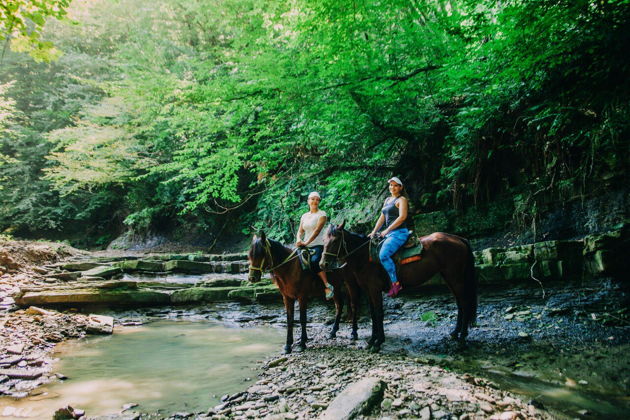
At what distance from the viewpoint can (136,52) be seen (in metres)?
17.5

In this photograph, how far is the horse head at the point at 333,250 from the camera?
4.94m

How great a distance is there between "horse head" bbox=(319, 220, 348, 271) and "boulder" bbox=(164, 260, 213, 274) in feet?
27.5

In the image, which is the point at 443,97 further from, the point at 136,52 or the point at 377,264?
the point at 136,52

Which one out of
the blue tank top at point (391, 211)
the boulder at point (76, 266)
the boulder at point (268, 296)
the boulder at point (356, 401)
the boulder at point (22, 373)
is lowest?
the boulder at point (22, 373)

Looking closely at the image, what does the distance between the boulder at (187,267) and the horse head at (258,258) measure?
770 centimetres

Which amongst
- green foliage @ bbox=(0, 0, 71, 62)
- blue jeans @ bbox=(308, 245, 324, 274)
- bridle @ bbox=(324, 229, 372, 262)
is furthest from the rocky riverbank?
green foliage @ bbox=(0, 0, 71, 62)

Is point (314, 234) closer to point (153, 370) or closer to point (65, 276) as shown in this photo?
point (153, 370)

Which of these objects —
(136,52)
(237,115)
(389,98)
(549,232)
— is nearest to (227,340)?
(237,115)

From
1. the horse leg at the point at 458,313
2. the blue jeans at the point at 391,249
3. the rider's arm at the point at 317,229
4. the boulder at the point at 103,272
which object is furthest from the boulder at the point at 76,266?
the horse leg at the point at 458,313

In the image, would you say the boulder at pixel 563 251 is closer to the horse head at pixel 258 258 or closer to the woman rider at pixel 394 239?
the woman rider at pixel 394 239

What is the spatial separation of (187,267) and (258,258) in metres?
7.84

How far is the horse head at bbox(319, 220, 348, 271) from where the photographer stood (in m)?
4.94

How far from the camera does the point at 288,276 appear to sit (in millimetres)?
→ 5340

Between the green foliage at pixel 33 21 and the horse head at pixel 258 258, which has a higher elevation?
the green foliage at pixel 33 21
